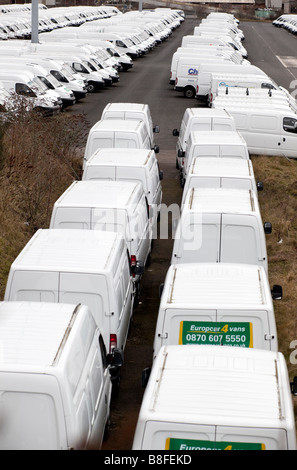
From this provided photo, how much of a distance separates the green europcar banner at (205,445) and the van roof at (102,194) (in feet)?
22.5

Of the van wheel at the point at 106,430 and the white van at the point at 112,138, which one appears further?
the white van at the point at 112,138

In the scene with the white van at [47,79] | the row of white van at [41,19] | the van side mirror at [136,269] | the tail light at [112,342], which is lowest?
the row of white van at [41,19]

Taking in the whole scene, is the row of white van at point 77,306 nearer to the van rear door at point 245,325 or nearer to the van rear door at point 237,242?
the van rear door at point 245,325

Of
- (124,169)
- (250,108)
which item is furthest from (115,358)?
(250,108)

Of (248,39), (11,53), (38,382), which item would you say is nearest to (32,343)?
(38,382)

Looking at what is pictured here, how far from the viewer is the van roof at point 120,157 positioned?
1656 centimetres

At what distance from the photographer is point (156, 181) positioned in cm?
1806

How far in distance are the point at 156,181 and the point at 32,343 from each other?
10.5 m

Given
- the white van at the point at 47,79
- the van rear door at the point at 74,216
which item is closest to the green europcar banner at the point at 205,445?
the van rear door at the point at 74,216

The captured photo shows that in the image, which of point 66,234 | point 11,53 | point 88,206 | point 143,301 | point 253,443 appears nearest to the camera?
point 253,443

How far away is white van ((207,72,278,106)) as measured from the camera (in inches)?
1335

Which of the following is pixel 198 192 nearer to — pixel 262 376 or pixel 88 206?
pixel 88 206

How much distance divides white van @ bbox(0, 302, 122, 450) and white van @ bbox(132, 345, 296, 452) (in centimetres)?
74

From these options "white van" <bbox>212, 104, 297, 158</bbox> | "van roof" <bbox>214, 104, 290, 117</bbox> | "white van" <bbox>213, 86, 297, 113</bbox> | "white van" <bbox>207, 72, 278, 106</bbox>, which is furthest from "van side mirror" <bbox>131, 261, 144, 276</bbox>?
"white van" <bbox>207, 72, 278, 106</bbox>
